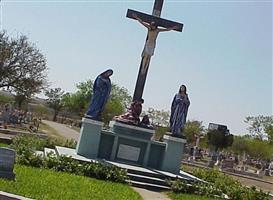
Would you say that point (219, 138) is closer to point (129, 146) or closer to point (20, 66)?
point (20, 66)

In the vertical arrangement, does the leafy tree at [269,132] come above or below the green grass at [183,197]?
above

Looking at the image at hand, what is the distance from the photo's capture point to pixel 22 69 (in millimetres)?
43688

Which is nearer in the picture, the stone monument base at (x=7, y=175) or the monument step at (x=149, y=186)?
the stone monument base at (x=7, y=175)

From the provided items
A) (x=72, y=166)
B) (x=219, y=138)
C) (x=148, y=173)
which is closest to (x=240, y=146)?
(x=219, y=138)

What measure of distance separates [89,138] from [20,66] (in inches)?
1069

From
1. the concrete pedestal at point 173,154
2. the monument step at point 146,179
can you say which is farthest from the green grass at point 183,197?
the concrete pedestal at point 173,154

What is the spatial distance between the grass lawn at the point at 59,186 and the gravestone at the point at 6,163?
10.7 inches

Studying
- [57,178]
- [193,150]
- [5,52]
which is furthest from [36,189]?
[193,150]

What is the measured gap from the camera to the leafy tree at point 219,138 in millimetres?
59084

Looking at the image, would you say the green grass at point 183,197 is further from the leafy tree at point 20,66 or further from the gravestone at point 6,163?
the leafy tree at point 20,66

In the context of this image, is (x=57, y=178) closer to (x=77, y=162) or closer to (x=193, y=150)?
(x=77, y=162)

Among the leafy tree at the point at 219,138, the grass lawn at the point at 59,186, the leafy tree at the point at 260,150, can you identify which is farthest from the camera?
the leafy tree at the point at 260,150

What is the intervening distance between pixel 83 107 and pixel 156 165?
68324mm

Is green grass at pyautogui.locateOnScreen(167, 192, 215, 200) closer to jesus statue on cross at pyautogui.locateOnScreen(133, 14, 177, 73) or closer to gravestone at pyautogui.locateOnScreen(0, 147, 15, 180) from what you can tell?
gravestone at pyautogui.locateOnScreen(0, 147, 15, 180)
